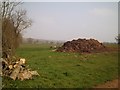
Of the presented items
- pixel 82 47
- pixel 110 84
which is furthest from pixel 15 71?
pixel 82 47

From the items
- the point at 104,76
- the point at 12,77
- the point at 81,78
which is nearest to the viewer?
the point at 12,77

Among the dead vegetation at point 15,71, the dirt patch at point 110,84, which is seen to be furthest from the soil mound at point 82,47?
the dead vegetation at point 15,71

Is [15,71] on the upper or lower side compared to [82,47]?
lower

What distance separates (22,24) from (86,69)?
114 ft

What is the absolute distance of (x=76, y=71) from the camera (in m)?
16.6

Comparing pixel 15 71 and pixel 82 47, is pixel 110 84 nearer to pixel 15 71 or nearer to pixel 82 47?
pixel 15 71

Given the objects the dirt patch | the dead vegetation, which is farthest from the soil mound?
the dead vegetation

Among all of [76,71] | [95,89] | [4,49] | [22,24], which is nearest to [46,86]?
[95,89]

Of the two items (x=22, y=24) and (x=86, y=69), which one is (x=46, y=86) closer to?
(x=86, y=69)

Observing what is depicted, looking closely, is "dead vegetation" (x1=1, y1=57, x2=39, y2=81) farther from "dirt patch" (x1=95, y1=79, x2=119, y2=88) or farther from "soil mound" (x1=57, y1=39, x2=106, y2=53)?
"soil mound" (x1=57, y1=39, x2=106, y2=53)

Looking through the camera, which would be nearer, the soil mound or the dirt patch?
A: the dirt patch

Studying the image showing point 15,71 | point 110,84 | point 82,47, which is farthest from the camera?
point 82,47

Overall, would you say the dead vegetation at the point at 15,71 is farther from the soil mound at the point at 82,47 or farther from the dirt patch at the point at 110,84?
the soil mound at the point at 82,47

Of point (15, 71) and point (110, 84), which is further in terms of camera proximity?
point (110, 84)
